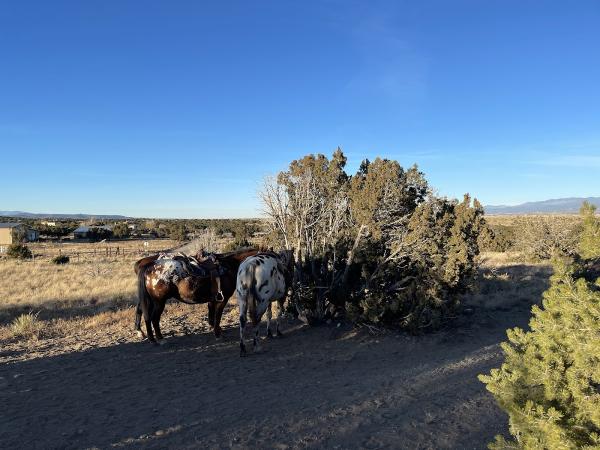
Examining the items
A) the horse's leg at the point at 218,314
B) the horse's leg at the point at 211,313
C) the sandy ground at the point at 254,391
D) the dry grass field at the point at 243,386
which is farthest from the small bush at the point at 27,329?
the horse's leg at the point at 218,314

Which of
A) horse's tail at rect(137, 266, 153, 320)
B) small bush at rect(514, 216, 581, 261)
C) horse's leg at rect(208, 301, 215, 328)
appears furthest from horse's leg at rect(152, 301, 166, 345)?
small bush at rect(514, 216, 581, 261)

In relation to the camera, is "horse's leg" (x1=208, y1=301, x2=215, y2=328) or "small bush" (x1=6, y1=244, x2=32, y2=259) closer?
"horse's leg" (x1=208, y1=301, x2=215, y2=328)

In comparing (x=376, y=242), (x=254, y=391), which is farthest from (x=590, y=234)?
(x=376, y=242)

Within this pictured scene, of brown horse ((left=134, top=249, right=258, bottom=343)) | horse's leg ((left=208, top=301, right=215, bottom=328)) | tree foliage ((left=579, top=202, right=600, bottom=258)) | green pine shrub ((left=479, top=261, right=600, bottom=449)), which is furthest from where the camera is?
horse's leg ((left=208, top=301, right=215, bottom=328))

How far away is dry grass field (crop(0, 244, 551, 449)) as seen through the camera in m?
4.95

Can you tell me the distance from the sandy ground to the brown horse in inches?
25.7

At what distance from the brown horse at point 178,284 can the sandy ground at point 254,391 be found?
65 centimetres

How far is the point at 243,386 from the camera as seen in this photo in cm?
651

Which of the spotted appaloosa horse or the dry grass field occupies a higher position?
the spotted appaloosa horse

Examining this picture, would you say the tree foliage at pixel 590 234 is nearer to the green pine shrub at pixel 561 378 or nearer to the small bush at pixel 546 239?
the green pine shrub at pixel 561 378

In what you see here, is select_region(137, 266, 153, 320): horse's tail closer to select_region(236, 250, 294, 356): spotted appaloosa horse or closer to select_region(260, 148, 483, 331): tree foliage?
select_region(236, 250, 294, 356): spotted appaloosa horse

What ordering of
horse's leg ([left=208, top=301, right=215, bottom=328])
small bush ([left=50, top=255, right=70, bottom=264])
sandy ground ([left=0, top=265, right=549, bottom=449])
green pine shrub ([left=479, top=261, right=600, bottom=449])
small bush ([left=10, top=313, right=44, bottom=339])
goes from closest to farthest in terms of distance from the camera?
green pine shrub ([left=479, top=261, right=600, bottom=449])
sandy ground ([left=0, top=265, right=549, bottom=449])
horse's leg ([left=208, top=301, right=215, bottom=328])
small bush ([left=10, top=313, right=44, bottom=339])
small bush ([left=50, top=255, right=70, bottom=264])

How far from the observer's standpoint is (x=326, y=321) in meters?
10.3

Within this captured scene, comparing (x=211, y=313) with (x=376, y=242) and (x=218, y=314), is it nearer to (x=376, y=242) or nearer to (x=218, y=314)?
(x=218, y=314)
